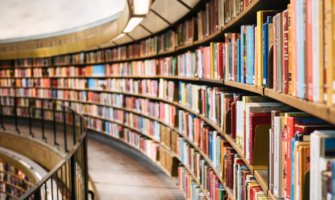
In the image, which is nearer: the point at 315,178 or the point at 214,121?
the point at 315,178

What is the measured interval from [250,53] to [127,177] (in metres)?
4.24

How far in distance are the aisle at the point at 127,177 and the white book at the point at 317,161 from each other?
3.98 m

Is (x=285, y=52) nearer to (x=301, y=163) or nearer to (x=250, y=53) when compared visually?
(x=301, y=163)

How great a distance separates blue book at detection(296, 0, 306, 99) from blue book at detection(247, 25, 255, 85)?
2.38 feet

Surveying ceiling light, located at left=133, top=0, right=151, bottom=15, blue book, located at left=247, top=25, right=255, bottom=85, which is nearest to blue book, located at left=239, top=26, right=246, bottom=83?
blue book, located at left=247, top=25, right=255, bottom=85

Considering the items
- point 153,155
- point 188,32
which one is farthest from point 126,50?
point 188,32

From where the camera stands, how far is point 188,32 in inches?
162

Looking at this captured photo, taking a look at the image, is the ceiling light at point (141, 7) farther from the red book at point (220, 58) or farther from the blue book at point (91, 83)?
the blue book at point (91, 83)

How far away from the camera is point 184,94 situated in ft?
14.4

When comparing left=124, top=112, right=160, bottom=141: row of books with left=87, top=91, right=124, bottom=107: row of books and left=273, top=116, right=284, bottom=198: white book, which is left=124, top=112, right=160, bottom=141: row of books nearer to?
left=87, top=91, right=124, bottom=107: row of books

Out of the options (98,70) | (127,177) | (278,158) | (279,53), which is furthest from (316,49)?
(98,70)

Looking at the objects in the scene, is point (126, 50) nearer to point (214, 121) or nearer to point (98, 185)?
point (98, 185)

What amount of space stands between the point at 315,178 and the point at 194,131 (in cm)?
279

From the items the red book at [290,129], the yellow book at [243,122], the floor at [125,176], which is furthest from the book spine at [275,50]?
the floor at [125,176]
